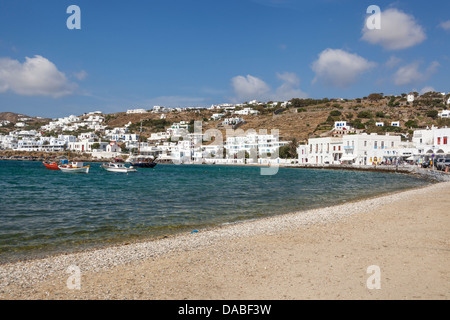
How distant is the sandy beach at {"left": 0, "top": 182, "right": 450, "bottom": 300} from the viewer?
520cm

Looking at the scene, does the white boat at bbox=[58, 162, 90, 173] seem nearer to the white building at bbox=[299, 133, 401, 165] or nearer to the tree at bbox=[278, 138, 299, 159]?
the white building at bbox=[299, 133, 401, 165]

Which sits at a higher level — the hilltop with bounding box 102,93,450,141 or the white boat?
the hilltop with bounding box 102,93,450,141

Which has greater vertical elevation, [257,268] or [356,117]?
[356,117]

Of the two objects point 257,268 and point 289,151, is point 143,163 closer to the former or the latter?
point 289,151

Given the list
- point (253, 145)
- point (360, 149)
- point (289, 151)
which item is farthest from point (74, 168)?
point (253, 145)

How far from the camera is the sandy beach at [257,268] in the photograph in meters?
5.20

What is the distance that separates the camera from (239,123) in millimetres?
139375

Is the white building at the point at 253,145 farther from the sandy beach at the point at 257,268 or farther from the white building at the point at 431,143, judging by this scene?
the sandy beach at the point at 257,268

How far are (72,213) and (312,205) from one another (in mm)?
11609

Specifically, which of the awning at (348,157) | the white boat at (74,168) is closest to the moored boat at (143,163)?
the white boat at (74,168)

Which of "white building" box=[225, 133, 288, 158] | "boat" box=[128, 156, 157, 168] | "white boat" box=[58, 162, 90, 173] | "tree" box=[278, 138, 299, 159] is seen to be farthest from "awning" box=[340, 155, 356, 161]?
"white boat" box=[58, 162, 90, 173]

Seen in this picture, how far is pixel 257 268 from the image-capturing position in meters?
6.42
